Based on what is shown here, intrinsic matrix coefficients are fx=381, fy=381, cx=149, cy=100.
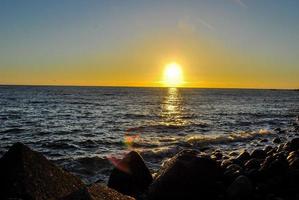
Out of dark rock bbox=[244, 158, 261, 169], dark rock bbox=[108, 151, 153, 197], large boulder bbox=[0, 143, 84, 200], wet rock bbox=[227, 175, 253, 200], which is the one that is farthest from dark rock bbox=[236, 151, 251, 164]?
large boulder bbox=[0, 143, 84, 200]

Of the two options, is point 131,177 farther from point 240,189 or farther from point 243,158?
point 243,158

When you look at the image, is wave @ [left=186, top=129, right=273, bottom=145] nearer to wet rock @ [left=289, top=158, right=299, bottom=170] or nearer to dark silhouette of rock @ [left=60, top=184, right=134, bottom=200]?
wet rock @ [left=289, top=158, right=299, bottom=170]

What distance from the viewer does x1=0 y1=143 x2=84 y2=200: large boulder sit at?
19.7ft

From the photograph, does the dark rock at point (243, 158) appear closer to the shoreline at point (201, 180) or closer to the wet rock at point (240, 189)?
the shoreline at point (201, 180)

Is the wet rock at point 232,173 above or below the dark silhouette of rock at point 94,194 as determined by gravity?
below

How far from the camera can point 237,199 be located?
11250 mm

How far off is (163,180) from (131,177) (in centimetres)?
221

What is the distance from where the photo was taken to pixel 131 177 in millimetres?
13078

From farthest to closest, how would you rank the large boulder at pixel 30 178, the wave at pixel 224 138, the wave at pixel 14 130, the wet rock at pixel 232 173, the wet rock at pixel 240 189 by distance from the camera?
the wave at pixel 14 130
the wave at pixel 224 138
the wet rock at pixel 232 173
the wet rock at pixel 240 189
the large boulder at pixel 30 178

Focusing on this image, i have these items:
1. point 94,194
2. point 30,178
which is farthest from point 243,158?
point 30,178

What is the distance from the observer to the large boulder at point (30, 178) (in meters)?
6.02

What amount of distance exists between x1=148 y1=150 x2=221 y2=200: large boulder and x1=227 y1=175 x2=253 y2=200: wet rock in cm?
49

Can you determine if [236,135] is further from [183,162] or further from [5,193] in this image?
[5,193]

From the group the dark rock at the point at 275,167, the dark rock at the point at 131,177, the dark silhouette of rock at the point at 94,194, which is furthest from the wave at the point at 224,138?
the dark silhouette of rock at the point at 94,194
